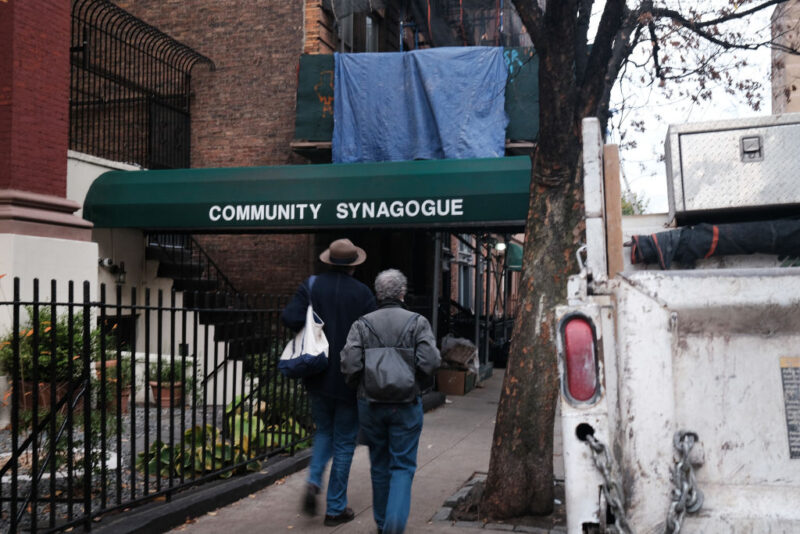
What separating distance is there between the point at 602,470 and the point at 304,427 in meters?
5.57

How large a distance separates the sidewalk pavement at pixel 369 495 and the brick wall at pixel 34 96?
17.1ft

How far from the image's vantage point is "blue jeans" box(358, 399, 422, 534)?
4.52 m

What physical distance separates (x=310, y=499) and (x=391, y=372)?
4.41 feet

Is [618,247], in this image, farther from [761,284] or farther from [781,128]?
[781,128]

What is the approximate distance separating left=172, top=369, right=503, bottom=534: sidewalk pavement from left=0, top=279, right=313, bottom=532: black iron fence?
36cm

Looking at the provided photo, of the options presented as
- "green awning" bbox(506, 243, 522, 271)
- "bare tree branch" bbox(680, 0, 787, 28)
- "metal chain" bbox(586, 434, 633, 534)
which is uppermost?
"bare tree branch" bbox(680, 0, 787, 28)

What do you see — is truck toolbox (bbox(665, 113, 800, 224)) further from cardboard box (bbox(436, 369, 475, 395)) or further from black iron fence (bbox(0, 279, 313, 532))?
cardboard box (bbox(436, 369, 475, 395))

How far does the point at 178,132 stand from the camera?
46.3 ft

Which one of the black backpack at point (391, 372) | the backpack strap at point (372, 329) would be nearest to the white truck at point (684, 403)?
the black backpack at point (391, 372)

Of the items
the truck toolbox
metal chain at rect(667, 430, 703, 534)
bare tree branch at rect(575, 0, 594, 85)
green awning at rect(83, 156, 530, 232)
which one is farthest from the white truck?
green awning at rect(83, 156, 530, 232)

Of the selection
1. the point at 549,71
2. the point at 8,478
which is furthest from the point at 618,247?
the point at 8,478

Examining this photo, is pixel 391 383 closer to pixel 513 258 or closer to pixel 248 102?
pixel 248 102

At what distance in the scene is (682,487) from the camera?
264cm

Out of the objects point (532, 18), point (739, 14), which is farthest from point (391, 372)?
point (739, 14)
